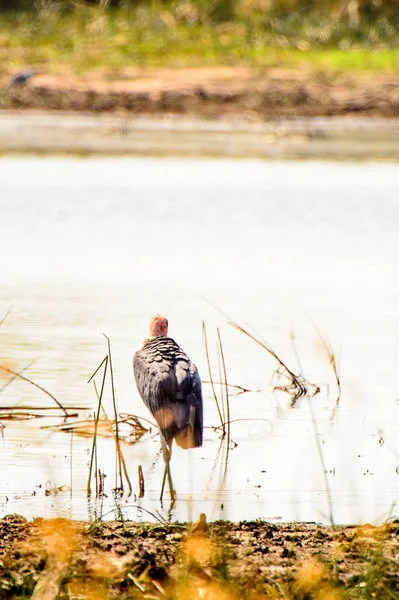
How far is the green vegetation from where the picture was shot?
2694 centimetres

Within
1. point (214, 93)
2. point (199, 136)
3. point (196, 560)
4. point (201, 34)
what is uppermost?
point (201, 34)

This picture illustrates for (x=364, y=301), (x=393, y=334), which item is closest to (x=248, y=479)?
(x=393, y=334)

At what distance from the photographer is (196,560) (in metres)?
4.34

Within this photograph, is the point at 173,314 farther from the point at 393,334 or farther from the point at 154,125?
the point at 154,125

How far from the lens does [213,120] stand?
78.8 ft

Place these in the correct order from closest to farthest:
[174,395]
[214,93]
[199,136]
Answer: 1. [174,395]
2. [199,136]
3. [214,93]

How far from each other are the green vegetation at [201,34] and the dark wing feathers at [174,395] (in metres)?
21.0

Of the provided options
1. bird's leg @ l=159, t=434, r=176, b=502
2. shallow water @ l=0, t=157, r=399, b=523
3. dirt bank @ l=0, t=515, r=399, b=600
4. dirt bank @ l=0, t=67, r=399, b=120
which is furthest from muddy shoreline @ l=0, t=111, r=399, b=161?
dirt bank @ l=0, t=515, r=399, b=600

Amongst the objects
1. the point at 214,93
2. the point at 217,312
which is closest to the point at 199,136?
the point at 214,93

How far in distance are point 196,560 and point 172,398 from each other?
142 cm

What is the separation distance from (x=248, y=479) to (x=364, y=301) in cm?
442

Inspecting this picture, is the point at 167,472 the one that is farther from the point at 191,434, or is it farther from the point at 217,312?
the point at 217,312

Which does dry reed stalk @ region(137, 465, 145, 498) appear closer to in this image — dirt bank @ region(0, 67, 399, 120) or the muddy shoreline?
the muddy shoreline

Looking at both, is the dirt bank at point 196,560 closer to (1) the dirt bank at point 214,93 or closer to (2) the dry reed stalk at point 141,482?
(2) the dry reed stalk at point 141,482
